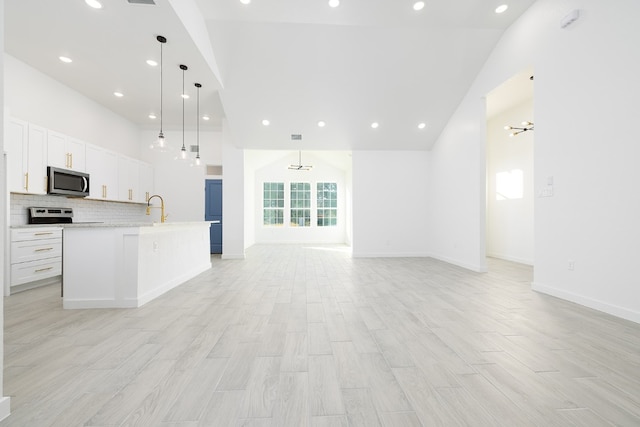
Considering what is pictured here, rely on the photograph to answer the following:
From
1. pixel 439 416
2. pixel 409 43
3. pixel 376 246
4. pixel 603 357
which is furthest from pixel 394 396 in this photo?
pixel 376 246

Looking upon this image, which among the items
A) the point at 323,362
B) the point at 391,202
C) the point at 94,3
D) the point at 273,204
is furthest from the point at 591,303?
the point at 273,204

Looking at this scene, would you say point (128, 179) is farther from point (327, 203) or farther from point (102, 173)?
point (327, 203)

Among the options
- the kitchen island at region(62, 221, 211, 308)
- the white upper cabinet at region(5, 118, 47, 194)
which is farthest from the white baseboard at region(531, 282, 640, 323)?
the white upper cabinet at region(5, 118, 47, 194)

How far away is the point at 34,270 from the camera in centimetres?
416

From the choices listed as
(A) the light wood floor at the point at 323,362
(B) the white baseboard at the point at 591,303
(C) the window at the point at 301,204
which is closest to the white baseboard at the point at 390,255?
(B) the white baseboard at the point at 591,303

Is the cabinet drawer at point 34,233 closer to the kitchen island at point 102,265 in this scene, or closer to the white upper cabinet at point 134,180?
the kitchen island at point 102,265

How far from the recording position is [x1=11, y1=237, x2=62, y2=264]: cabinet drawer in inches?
156

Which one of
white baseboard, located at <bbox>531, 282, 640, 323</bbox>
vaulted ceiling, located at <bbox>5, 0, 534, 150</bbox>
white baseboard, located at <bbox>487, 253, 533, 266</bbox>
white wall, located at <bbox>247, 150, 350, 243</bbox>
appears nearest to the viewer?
white baseboard, located at <bbox>531, 282, 640, 323</bbox>

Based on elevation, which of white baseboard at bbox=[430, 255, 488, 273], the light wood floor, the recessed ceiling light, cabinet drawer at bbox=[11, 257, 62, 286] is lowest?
the light wood floor

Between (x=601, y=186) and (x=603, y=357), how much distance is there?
1.94m

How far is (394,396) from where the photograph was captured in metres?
1.65

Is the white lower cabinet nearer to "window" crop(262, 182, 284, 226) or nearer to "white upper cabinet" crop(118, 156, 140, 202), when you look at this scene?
"white upper cabinet" crop(118, 156, 140, 202)

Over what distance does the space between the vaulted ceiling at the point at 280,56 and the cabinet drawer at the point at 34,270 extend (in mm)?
3131

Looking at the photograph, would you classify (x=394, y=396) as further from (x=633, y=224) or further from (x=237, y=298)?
(x=633, y=224)
